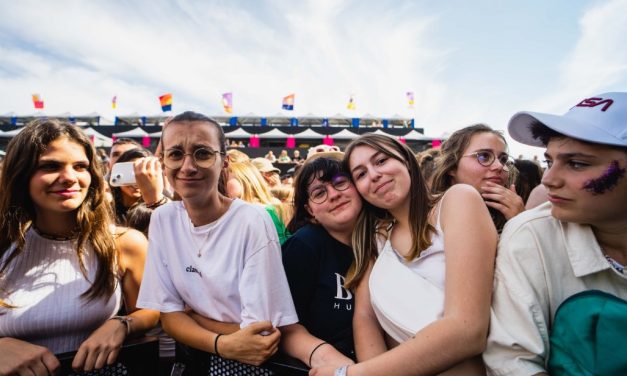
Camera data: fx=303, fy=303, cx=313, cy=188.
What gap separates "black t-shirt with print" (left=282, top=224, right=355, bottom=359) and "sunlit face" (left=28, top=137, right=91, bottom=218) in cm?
123

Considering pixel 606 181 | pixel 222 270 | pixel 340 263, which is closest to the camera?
pixel 606 181

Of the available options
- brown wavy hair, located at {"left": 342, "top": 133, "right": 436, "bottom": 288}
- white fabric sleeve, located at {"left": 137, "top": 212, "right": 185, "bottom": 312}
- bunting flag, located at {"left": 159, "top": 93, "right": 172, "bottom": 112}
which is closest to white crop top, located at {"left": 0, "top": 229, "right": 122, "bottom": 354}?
white fabric sleeve, located at {"left": 137, "top": 212, "right": 185, "bottom": 312}

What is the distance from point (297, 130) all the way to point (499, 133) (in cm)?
2565

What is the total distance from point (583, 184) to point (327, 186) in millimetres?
1188

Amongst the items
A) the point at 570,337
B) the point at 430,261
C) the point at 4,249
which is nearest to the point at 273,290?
the point at 430,261

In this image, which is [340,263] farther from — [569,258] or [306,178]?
[569,258]

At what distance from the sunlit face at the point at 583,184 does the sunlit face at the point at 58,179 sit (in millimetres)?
2316

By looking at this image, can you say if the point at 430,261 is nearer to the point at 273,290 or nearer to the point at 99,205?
the point at 273,290

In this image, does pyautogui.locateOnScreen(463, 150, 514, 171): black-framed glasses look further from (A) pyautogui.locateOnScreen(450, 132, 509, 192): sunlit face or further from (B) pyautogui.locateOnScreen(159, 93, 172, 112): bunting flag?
(B) pyautogui.locateOnScreen(159, 93, 172, 112): bunting flag

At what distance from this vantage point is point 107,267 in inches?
67.2

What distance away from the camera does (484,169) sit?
6.86 feet

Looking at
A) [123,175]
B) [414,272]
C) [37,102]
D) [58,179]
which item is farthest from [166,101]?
[414,272]

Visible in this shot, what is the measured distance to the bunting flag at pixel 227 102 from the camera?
28.7 meters

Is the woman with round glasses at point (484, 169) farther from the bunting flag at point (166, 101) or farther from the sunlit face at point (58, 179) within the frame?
the bunting flag at point (166, 101)
